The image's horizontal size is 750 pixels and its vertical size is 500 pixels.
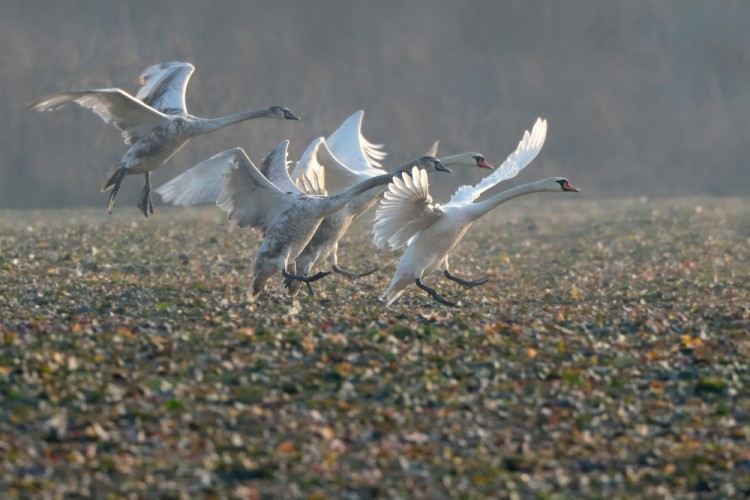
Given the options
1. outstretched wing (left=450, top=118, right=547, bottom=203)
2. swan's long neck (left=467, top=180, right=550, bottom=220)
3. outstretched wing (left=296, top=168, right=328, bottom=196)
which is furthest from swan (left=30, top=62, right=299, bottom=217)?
swan's long neck (left=467, top=180, right=550, bottom=220)

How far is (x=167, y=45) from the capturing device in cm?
4594

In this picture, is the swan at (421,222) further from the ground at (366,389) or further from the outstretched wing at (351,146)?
the outstretched wing at (351,146)

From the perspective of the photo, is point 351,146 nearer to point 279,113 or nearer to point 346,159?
point 346,159

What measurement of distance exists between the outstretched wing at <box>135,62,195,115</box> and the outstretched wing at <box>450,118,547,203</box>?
3.97 metres

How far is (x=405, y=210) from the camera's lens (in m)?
14.1

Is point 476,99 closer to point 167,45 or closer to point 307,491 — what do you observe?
point 167,45

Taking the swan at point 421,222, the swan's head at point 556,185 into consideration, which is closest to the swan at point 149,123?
the swan at point 421,222

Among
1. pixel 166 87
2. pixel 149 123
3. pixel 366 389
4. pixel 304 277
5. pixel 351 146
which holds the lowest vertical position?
pixel 366 389

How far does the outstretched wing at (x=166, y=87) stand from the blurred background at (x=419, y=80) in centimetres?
2135

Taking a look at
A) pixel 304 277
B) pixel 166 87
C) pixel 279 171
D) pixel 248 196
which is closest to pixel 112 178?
pixel 166 87

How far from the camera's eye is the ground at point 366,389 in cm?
868

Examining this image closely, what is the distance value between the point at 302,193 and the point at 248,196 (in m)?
0.71

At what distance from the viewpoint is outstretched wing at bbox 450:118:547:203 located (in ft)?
53.1

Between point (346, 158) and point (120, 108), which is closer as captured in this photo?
point (120, 108)
